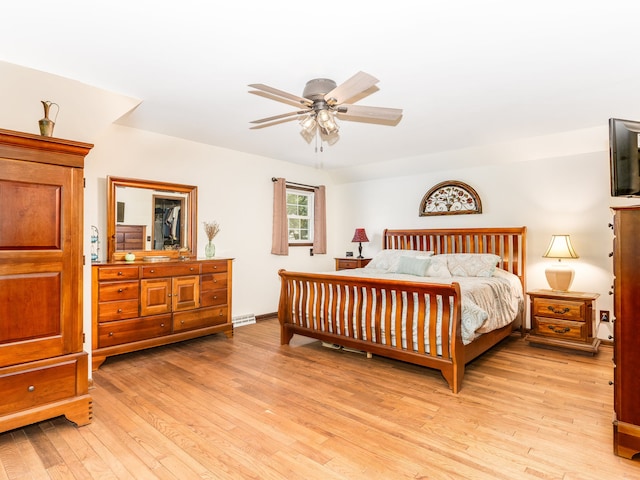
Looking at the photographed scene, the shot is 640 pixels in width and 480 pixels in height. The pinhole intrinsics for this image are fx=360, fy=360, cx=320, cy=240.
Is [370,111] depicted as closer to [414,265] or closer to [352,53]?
[352,53]

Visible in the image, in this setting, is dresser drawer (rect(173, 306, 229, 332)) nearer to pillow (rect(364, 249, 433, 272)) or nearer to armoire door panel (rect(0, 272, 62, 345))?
armoire door panel (rect(0, 272, 62, 345))

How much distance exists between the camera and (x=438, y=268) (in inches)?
180

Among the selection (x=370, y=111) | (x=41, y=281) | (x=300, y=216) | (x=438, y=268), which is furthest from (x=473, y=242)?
(x=41, y=281)

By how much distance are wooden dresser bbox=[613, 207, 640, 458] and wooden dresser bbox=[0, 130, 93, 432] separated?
321 centimetres

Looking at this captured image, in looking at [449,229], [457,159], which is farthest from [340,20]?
[449,229]

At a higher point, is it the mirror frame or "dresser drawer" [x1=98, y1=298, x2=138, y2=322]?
the mirror frame

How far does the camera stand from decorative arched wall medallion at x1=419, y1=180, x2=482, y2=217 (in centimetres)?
515

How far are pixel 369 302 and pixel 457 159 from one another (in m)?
2.82

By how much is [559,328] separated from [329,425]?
9.97 feet

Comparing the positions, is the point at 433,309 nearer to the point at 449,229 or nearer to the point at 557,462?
the point at 557,462

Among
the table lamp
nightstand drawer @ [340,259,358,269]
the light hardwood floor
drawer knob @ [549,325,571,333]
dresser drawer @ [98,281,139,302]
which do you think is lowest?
the light hardwood floor

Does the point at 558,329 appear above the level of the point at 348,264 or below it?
below

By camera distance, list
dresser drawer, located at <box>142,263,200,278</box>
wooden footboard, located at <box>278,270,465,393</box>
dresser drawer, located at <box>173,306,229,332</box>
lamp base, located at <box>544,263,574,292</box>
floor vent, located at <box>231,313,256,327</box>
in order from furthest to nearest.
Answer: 1. floor vent, located at <box>231,313,256,327</box>
2. lamp base, located at <box>544,263,574,292</box>
3. dresser drawer, located at <box>173,306,229,332</box>
4. dresser drawer, located at <box>142,263,200,278</box>
5. wooden footboard, located at <box>278,270,465,393</box>

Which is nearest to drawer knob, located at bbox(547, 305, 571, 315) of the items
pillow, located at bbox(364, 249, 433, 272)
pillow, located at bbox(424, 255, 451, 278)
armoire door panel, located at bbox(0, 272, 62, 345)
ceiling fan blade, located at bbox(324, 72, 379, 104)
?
pillow, located at bbox(424, 255, 451, 278)
